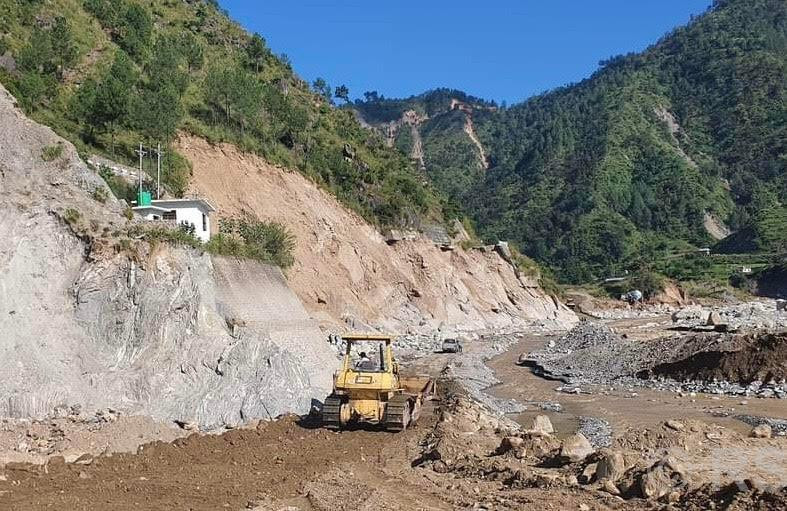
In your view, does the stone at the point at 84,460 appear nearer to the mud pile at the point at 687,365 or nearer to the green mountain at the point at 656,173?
the mud pile at the point at 687,365

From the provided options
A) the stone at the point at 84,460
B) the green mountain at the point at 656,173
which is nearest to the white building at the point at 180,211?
the stone at the point at 84,460

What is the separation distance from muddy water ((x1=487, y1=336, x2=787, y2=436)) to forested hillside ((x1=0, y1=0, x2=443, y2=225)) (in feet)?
69.8

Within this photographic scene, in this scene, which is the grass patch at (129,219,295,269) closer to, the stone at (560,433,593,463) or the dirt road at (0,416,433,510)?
the dirt road at (0,416,433,510)

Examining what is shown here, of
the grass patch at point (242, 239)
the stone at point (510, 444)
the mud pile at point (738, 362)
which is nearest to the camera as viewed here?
the stone at point (510, 444)

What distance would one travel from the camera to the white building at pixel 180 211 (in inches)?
1157

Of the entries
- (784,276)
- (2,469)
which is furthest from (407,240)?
(784,276)

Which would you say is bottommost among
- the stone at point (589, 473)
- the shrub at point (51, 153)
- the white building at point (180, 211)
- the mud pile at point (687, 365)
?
the mud pile at point (687, 365)

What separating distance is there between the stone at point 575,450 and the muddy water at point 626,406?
6.50 m

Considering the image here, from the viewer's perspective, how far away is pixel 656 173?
160m

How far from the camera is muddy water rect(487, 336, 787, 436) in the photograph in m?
22.6

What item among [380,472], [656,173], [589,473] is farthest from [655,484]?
[656,173]

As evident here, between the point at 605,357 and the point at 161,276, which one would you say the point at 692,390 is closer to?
the point at 605,357

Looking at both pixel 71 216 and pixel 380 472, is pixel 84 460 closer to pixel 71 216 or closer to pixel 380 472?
pixel 380 472

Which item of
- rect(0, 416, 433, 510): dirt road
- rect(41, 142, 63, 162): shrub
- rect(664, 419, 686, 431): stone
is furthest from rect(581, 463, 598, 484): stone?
rect(41, 142, 63, 162): shrub
